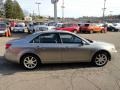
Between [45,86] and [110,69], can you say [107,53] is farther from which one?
[45,86]

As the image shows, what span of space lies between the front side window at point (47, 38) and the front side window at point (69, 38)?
197 millimetres

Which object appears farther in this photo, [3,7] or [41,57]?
A: [3,7]

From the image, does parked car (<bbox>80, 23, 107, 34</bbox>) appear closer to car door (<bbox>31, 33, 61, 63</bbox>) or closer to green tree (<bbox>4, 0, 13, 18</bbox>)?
car door (<bbox>31, 33, 61, 63</bbox>)

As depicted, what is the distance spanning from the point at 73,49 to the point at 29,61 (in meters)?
1.68

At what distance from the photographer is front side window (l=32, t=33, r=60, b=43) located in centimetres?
810

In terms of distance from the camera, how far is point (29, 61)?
802 cm

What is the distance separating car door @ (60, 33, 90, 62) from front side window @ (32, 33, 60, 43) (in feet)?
0.75

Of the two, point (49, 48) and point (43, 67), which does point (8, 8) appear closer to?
point (43, 67)

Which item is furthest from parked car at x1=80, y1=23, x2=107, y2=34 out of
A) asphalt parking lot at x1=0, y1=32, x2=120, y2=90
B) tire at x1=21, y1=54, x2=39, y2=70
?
tire at x1=21, y1=54, x2=39, y2=70

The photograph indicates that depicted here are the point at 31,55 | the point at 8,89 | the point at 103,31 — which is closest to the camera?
the point at 8,89

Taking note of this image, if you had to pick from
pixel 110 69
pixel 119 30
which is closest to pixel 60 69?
pixel 110 69

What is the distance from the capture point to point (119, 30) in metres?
39.8

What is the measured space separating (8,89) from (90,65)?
3.78 metres

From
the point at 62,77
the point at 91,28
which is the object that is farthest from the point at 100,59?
the point at 91,28
